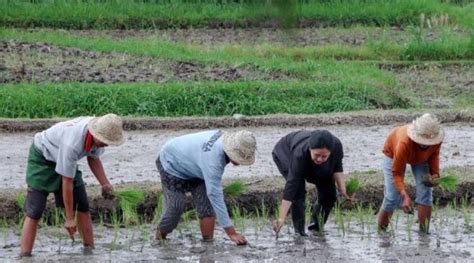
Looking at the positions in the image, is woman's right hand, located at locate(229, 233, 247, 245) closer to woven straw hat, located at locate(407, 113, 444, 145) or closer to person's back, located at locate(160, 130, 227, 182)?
person's back, located at locate(160, 130, 227, 182)

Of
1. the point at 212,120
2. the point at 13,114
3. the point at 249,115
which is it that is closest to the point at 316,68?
the point at 249,115

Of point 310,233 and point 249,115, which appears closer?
point 310,233

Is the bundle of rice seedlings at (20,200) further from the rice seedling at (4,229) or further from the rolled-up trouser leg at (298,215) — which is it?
the rolled-up trouser leg at (298,215)

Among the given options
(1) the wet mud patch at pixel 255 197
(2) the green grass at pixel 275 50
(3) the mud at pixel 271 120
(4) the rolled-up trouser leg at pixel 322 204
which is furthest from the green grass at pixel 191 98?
(4) the rolled-up trouser leg at pixel 322 204

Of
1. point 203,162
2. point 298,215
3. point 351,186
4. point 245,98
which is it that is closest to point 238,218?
point 298,215

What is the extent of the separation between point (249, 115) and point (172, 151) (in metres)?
4.99

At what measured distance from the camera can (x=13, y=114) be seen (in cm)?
1129

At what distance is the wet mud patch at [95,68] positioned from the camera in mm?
12719

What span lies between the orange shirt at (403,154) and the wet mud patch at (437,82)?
5.44 metres

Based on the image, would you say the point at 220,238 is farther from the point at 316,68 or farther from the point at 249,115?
the point at 316,68

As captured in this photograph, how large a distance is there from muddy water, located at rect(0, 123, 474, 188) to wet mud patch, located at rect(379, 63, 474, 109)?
1543mm

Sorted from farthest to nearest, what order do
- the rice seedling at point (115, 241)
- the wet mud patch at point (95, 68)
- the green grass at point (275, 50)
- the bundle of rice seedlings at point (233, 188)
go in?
1. the green grass at point (275, 50)
2. the wet mud patch at point (95, 68)
3. the bundle of rice seedlings at point (233, 188)
4. the rice seedling at point (115, 241)

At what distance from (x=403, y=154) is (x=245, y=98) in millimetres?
5183

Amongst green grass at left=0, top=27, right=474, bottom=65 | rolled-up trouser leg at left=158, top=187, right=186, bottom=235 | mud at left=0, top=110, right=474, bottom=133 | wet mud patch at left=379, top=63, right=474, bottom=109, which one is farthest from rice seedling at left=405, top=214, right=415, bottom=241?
green grass at left=0, top=27, right=474, bottom=65
